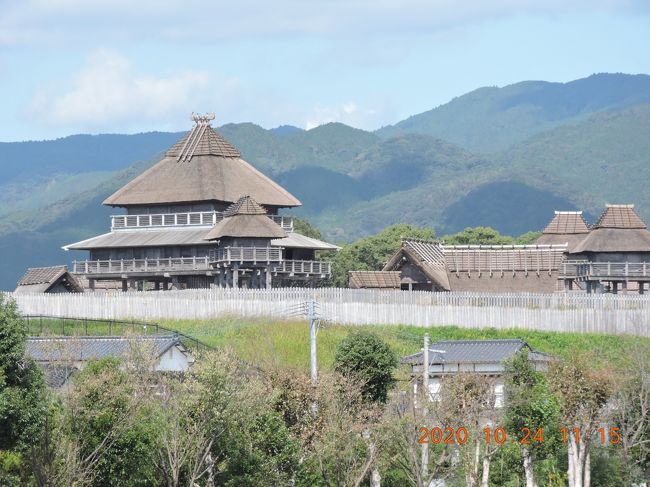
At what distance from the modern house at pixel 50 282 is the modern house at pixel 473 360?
1060 inches

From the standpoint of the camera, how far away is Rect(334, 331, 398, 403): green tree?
155 ft

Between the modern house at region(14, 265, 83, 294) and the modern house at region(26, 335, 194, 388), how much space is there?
830 inches

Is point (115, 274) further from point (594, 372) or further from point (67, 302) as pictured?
point (594, 372)

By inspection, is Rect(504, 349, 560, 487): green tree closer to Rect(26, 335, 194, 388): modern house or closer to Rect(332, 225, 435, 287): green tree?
Rect(26, 335, 194, 388): modern house

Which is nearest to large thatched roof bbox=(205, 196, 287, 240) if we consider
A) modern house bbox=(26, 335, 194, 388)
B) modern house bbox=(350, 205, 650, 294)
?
modern house bbox=(350, 205, 650, 294)

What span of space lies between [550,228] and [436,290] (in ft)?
47.2

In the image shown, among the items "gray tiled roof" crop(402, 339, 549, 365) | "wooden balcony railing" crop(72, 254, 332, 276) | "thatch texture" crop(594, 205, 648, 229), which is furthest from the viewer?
"thatch texture" crop(594, 205, 648, 229)

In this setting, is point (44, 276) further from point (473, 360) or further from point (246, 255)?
point (473, 360)

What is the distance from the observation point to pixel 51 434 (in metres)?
36.9

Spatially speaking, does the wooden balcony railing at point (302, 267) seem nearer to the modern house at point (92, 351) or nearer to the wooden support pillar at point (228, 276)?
the wooden support pillar at point (228, 276)

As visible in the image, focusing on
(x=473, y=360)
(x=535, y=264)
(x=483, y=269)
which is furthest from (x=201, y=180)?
(x=473, y=360)

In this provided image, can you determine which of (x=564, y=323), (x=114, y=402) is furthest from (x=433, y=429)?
(x=564, y=323)

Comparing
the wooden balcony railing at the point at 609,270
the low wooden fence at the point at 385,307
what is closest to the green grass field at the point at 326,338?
the low wooden fence at the point at 385,307

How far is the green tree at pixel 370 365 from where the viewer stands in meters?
47.1
